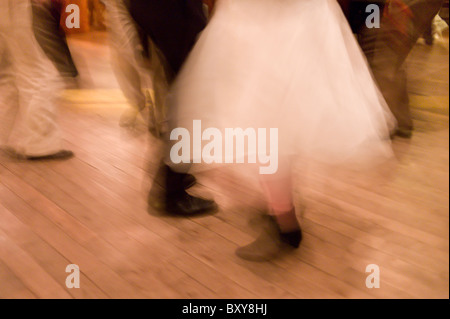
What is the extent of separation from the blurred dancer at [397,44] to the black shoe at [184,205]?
4.58 ft

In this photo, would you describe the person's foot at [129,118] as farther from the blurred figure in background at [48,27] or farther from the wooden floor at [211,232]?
the blurred figure in background at [48,27]

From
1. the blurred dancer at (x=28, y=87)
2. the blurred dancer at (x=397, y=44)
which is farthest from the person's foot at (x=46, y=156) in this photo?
the blurred dancer at (x=397, y=44)

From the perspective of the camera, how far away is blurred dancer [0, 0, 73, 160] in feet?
7.21

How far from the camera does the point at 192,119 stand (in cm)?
167

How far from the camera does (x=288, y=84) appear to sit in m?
1.39

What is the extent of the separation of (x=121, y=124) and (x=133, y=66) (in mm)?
372

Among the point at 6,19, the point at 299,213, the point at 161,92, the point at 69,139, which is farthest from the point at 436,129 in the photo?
the point at 6,19

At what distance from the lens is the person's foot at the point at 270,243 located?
5.07 ft

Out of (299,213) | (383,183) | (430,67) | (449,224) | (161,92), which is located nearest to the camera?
(449,224)

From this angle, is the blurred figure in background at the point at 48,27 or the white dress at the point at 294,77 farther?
the blurred figure in background at the point at 48,27

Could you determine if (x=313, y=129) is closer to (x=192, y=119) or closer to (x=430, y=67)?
(x=192, y=119)

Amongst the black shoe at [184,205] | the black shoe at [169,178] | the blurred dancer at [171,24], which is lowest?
the black shoe at [184,205]

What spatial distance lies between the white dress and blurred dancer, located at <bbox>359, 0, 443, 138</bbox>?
109 cm

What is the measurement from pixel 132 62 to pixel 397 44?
5.12 ft
